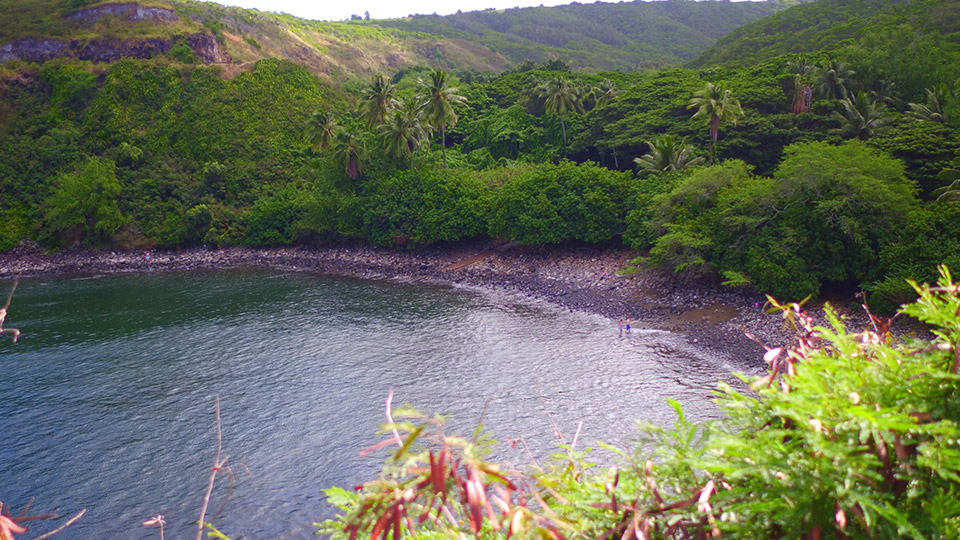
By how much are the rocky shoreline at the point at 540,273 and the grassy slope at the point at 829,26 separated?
4587 centimetres

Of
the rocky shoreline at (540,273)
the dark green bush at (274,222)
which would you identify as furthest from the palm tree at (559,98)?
the dark green bush at (274,222)

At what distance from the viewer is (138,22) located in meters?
96.5

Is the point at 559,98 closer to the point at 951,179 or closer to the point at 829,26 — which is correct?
the point at 951,179

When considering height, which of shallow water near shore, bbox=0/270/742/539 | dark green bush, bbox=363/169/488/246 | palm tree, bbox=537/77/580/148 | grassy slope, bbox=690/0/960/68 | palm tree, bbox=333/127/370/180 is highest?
grassy slope, bbox=690/0/960/68

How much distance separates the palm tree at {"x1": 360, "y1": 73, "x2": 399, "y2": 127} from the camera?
6219cm

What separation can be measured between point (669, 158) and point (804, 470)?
165 ft

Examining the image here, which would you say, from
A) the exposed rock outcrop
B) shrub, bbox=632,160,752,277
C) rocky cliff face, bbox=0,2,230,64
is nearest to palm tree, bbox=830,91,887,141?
shrub, bbox=632,160,752,277

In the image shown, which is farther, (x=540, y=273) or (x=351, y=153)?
(x=351, y=153)

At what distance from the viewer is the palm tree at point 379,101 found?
6219 centimetres

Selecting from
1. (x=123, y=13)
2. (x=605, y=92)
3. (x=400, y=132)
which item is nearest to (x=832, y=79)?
(x=605, y=92)

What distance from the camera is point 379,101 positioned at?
62438mm

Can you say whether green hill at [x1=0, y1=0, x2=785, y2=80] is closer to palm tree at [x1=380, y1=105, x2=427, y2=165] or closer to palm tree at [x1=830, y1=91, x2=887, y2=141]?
palm tree at [x1=380, y1=105, x2=427, y2=165]

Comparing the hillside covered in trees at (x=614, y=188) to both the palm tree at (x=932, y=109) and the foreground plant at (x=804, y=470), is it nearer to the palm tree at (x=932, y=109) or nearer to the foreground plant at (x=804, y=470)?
the foreground plant at (x=804, y=470)

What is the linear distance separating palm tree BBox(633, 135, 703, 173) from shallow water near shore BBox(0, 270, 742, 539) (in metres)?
16.8
